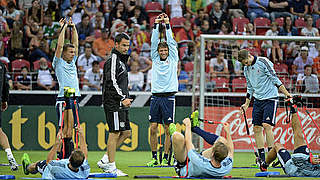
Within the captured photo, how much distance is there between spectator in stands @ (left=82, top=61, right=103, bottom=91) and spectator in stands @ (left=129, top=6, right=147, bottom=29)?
305 cm

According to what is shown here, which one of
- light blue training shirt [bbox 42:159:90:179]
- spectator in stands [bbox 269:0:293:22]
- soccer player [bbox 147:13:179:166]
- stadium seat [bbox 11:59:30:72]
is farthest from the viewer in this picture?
spectator in stands [bbox 269:0:293:22]

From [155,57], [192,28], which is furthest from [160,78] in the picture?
[192,28]

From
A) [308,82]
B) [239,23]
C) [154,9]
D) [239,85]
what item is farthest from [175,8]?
[308,82]

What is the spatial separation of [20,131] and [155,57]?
552 centimetres

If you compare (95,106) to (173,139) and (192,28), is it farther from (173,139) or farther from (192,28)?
(173,139)

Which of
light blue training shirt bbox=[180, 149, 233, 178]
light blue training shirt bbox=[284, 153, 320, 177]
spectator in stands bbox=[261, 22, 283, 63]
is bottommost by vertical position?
light blue training shirt bbox=[284, 153, 320, 177]

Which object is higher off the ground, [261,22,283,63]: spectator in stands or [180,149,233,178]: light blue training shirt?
[261,22,283,63]: spectator in stands

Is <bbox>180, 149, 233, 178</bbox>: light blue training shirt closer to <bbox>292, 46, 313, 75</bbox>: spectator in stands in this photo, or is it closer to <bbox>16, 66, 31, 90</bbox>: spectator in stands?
<bbox>292, 46, 313, 75</bbox>: spectator in stands

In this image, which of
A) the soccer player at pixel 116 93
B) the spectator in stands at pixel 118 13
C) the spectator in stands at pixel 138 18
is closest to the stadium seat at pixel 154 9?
the spectator in stands at pixel 138 18

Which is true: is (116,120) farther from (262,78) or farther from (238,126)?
(238,126)

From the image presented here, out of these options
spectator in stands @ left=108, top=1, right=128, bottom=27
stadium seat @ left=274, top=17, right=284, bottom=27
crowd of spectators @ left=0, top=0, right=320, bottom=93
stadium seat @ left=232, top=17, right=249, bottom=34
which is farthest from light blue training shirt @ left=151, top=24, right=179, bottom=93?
stadium seat @ left=274, top=17, right=284, bottom=27

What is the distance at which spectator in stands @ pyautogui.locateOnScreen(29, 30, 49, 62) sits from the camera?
56.9 ft

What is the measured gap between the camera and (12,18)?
18672 mm

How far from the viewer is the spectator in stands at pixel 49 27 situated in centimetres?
1817
